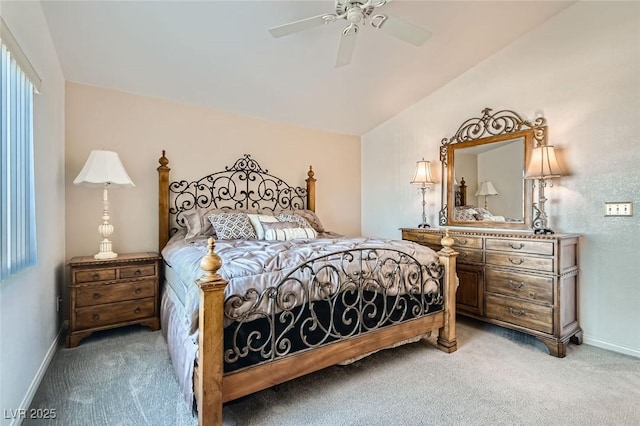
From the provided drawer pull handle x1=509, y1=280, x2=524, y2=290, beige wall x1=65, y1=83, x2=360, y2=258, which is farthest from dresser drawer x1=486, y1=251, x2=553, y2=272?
beige wall x1=65, y1=83, x2=360, y2=258

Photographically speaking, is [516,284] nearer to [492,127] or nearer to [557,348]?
[557,348]

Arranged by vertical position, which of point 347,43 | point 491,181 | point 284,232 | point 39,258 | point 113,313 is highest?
point 347,43

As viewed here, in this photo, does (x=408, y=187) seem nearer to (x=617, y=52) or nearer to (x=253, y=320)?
(x=617, y=52)

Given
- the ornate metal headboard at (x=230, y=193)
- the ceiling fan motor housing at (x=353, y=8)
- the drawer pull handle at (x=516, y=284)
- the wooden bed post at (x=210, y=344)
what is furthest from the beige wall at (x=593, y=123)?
the wooden bed post at (x=210, y=344)

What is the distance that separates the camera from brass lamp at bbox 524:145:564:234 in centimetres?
275

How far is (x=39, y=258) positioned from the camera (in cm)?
206

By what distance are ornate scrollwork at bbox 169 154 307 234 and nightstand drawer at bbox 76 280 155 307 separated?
78 centimetres

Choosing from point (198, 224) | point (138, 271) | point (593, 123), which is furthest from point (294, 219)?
point (593, 123)

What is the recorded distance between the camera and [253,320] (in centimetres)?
173

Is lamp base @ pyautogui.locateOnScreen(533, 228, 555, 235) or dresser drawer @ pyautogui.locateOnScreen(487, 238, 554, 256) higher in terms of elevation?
lamp base @ pyautogui.locateOnScreen(533, 228, 555, 235)

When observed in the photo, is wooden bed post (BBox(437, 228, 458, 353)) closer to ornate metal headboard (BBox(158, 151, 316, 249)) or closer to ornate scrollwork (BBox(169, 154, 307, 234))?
ornate metal headboard (BBox(158, 151, 316, 249))

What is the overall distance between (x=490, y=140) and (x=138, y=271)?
382 centimetres

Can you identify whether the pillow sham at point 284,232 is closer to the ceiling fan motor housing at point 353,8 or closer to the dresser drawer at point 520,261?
the dresser drawer at point 520,261

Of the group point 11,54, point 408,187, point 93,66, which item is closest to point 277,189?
point 408,187
